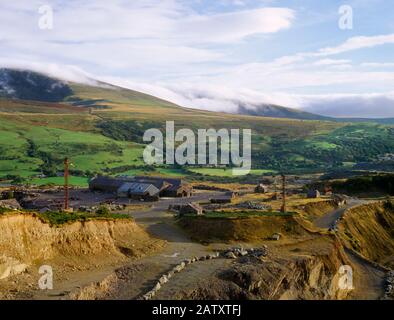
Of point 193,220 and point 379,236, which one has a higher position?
point 193,220

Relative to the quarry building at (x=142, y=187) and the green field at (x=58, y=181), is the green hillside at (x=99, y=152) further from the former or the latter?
the quarry building at (x=142, y=187)

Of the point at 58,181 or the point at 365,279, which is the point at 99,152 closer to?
the point at 58,181

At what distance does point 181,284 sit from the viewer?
103 feet

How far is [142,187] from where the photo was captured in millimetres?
77500

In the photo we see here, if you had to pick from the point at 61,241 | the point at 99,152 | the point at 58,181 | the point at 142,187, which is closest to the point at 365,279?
the point at 61,241

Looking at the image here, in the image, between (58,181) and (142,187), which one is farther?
(58,181)

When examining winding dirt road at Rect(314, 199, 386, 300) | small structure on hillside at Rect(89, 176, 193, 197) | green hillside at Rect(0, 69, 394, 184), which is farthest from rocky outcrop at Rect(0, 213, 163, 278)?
green hillside at Rect(0, 69, 394, 184)

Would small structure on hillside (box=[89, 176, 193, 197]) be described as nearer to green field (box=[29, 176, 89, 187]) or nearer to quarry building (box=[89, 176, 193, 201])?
quarry building (box=[89, 176, 193, 201])

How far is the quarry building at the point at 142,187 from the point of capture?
251 feet

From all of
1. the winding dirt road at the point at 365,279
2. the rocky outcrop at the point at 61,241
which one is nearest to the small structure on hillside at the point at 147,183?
the winding dirt road at the point at 365,279

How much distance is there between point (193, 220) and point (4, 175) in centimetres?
7880

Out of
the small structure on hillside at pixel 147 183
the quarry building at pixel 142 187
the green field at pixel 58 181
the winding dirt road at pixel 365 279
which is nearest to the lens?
the winding dirt road at pixel 365 279
